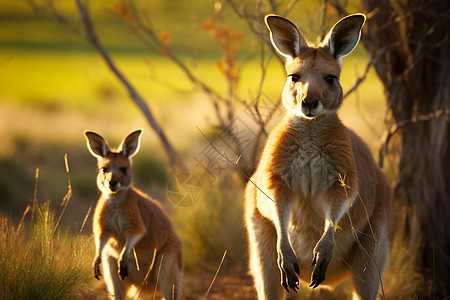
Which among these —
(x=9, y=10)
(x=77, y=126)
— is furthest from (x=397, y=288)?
(x=9, y=10)

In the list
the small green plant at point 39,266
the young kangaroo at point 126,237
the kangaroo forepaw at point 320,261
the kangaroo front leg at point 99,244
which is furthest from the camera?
the young kangaroo at point 126,237

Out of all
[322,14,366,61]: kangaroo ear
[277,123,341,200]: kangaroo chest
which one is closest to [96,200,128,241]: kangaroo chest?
[277,123,341,200]: kangaroo chest

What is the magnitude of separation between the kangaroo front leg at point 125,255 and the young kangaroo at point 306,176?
3.10 ft

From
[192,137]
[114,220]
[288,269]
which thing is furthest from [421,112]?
[192,137]

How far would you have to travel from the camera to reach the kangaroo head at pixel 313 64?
346cm

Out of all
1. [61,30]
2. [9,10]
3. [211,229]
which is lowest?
[211,229]

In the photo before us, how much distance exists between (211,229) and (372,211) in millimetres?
2749

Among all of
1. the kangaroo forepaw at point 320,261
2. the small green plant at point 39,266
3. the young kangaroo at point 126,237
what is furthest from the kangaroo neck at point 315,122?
the small green plant at point 39,266

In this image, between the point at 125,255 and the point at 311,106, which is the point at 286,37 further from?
the point at 125,255

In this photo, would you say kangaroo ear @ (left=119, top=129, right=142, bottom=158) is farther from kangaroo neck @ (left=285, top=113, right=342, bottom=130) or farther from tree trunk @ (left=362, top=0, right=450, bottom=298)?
tree trunk @ (left=362, top=0, right=450, bottom=298)

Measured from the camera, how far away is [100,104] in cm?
2781

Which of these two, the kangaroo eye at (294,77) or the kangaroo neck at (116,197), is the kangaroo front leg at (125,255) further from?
the kangaroo eye at (294,77)

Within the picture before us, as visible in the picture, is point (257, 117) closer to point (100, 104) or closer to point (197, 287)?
point (197, 287)

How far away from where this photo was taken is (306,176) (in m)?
3.58
